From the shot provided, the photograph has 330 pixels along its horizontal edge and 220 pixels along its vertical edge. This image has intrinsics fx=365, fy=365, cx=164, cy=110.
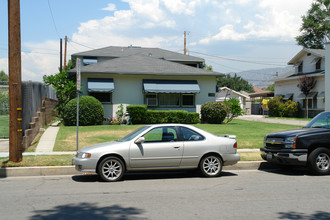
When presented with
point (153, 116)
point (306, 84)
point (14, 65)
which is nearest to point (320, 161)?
point (14, 65)

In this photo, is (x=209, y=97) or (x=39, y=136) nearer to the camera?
(x=39, y=136)

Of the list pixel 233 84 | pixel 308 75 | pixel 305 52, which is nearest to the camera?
pixel 308 75

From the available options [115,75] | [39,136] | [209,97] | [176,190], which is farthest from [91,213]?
[209,97]

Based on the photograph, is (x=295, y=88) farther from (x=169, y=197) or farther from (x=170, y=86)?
(x=169, y=197)

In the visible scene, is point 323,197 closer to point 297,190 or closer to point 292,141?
point 297,190

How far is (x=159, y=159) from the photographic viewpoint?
30.8 feet

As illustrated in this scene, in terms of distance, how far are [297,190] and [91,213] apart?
4.63m

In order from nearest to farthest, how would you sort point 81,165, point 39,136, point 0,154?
point 81,165, point 0,154, point 39,136

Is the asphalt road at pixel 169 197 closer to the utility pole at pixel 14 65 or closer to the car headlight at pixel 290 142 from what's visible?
the car headlight at pixel 290 142

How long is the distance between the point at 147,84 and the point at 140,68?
1.52 meters

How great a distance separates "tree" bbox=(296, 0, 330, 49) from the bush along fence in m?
37.4

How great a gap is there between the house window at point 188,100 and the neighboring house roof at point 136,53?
10.5 meters

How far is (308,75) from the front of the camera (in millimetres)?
37281

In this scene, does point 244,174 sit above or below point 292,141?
below
